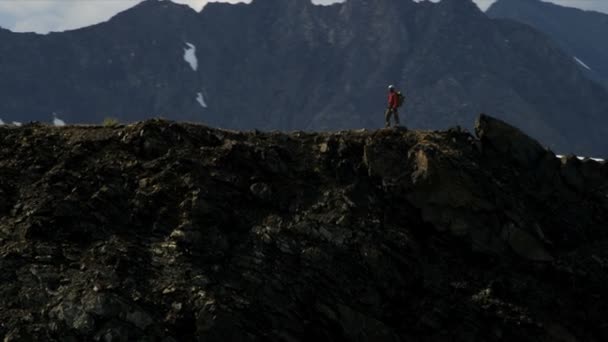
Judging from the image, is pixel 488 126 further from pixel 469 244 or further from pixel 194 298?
pixel 194 298

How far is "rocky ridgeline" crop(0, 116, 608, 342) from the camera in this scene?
19.8m

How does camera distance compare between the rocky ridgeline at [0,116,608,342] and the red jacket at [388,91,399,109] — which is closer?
the rocky ridgeline at [0,116,608,342]

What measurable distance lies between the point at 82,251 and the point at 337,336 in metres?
7.82

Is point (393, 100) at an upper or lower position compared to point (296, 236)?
upper

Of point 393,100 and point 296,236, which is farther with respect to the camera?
point 393,100

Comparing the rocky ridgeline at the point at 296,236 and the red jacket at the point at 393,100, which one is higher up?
the red jacket at the point at 393,100

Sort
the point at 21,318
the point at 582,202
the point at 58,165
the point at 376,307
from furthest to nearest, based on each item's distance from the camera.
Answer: the point at 582,202
the point at 58,165
the point at 376,307
the point at 21,318

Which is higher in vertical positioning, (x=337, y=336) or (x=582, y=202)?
(x=582, y=202)

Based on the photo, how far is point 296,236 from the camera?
22.9m

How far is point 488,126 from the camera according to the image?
91.2 ft

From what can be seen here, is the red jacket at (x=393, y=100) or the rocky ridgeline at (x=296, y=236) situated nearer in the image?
the rocky ridgeline at (x=296, y=236)

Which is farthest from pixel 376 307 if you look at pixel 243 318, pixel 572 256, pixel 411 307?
pixel 572 256

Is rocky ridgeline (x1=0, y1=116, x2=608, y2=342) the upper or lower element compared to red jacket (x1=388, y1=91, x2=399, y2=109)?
lower

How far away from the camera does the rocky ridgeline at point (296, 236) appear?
1980 cm
